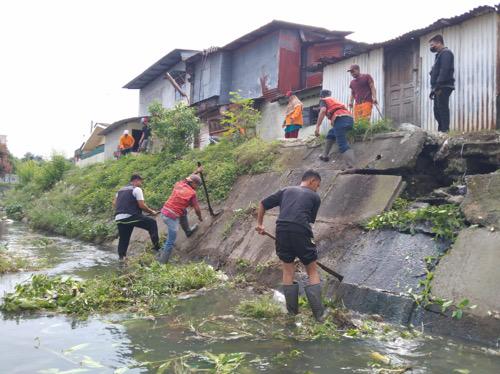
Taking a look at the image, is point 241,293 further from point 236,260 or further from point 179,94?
point 179,94

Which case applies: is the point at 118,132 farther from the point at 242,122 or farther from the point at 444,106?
the point at 444,106

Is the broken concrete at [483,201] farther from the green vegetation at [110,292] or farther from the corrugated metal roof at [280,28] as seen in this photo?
the corrugated metal roof at [280,28]

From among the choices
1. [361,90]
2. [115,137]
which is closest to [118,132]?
[115,137]

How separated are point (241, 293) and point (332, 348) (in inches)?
99.7

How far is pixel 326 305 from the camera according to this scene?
234 inches

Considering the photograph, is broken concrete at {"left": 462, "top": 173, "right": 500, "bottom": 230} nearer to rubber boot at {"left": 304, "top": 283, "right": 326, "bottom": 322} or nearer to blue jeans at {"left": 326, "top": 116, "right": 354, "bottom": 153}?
rubber boot at {"left": 304, "top": 283, "right": 326, "bottom": 322}

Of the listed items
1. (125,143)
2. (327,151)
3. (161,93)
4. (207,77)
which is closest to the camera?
(327,151)

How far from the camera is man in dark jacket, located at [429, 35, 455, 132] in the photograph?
918 cm

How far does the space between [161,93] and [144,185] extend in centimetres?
1665

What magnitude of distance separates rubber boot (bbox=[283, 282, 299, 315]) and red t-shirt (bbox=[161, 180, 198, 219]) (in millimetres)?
4104

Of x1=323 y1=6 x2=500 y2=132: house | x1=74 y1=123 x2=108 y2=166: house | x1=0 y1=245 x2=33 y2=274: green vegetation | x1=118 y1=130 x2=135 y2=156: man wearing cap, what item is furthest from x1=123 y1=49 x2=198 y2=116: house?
x1=0 y1=245 x2=33 y2=274: green vegetation

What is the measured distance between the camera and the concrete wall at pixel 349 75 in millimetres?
13000

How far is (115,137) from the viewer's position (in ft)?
108

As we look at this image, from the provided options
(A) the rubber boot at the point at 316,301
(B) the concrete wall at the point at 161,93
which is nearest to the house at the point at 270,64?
(B) the concrete wall at the point at 161,93
